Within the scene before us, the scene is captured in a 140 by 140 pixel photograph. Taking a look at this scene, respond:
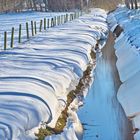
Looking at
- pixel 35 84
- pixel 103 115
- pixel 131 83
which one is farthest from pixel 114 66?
pixel 35 84

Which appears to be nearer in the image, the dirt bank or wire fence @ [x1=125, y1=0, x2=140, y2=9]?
the dirt bank

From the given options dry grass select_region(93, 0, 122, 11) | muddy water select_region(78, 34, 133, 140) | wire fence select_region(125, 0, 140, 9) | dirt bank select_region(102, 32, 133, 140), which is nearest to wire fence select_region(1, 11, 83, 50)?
dirt bank select_region(102, 32, 133, 140)

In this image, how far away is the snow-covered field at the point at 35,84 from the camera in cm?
967

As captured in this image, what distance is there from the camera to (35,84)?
1294 cm

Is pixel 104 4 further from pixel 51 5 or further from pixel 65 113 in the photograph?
pixel 65 113

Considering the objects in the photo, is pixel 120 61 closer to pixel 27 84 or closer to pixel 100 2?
pixel 27 84

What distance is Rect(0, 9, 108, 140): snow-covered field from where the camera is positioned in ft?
31.7

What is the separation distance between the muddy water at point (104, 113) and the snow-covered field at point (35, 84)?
0.77m

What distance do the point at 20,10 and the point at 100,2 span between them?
1621cm

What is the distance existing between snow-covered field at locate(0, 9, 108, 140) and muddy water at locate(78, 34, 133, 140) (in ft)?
2.54

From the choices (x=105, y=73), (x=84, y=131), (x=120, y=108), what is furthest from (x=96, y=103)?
(x=105, y=73)

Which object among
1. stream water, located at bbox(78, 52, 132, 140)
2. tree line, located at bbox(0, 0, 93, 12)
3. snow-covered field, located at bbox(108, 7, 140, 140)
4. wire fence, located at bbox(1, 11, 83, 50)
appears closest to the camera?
stream water, located at bbox(78, 52, 132, 140)

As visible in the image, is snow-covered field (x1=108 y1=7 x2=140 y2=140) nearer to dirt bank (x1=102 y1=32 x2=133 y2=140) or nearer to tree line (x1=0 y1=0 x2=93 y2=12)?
dirt bank (x1=102 y1=32 x2=133 y2=140)

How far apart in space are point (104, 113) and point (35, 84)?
2.25 metres
